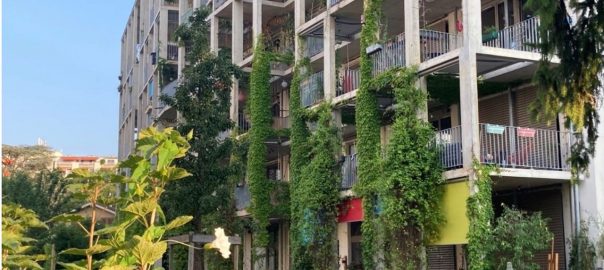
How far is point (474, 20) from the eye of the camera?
19.6 m

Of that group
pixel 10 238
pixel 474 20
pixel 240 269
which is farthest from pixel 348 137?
pixel 10 238

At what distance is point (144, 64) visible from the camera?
49500mm

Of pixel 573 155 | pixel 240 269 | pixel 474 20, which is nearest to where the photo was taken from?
pixel 573 155

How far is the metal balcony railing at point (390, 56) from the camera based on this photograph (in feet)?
72.4

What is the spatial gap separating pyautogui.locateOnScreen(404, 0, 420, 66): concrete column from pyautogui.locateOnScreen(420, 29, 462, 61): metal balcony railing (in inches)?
14.4

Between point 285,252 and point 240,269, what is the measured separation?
2.25m

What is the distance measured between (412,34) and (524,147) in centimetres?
439

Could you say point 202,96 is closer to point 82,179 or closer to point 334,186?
point 334,186

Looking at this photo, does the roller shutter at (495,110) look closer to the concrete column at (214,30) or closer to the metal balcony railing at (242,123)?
the metal balcony railing at (242,123)

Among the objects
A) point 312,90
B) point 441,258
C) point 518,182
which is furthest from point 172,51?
point 518,182

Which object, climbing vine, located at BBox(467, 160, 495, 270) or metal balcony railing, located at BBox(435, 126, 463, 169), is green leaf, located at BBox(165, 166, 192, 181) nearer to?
climbing vine, located at BBox(467, 160, 495, 270)

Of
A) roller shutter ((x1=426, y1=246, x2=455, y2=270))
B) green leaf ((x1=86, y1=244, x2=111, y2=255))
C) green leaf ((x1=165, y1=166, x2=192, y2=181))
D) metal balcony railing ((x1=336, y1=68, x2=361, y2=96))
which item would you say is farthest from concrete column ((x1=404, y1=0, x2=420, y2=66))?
green leaf ((x1=86, y1=244, x2=111, y2=255))

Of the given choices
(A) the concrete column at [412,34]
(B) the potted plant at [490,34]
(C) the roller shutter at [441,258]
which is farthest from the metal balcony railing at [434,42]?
(C) the roller shutter at [441,258]

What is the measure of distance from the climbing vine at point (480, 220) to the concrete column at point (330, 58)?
766 cm
